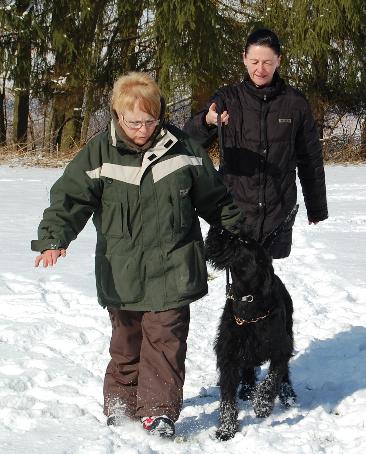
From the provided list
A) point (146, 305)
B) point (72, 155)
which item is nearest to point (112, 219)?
point (146, 305)

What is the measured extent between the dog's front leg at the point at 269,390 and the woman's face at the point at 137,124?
1.27 m

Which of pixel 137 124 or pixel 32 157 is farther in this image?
pixel 32 157

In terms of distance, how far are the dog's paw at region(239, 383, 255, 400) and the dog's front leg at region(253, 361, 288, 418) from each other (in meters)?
0.29

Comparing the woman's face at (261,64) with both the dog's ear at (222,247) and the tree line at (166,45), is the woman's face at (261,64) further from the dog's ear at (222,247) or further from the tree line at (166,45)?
the tree line at (166,45)

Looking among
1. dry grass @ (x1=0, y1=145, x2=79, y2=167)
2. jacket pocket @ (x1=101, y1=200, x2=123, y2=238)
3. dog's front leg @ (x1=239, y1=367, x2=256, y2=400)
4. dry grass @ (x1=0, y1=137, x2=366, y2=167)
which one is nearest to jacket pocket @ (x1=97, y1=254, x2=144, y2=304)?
jacket pocket @ (x1=101, y1=200, x2=123, y2=238)

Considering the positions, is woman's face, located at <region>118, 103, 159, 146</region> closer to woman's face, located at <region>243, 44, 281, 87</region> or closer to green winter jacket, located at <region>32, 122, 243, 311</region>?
green winter jacket, located at <region>32, 122, 243, 311</region>

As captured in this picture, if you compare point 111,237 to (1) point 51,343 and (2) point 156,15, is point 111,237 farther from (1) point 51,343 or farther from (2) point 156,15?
(2) point 156,15

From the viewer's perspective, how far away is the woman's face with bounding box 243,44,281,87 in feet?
11.1

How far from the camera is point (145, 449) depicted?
2.93 m

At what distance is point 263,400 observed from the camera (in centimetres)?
334

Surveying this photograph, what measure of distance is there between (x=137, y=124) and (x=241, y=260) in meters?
0.77

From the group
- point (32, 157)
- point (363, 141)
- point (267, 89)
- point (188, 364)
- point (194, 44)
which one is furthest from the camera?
point (363, 141)

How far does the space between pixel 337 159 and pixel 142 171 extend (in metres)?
13.3

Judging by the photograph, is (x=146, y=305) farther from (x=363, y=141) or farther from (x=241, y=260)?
(x=363, y=141)
